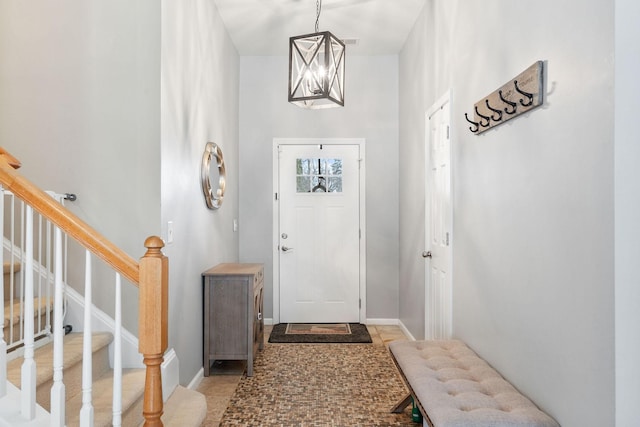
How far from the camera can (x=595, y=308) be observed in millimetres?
1422

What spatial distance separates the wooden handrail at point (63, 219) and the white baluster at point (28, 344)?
0.16 feet

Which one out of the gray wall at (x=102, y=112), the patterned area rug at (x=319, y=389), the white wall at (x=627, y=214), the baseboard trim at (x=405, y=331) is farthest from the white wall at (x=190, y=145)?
the white wall at (x=627, y=214)

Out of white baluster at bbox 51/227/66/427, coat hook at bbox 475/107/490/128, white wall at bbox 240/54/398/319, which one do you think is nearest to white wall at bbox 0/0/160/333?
white baluster at bbox 51/227/66/427

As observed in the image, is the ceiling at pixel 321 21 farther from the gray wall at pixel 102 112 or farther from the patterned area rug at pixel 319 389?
the patterned area rug at pixel 319 389

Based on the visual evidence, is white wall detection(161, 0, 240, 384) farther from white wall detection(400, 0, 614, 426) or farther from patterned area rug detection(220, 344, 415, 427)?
white wall detection(400, 0, 614, 426)

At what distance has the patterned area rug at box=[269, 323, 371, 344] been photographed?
167 inches

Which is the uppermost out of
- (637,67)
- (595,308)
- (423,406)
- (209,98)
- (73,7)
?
(73,7)

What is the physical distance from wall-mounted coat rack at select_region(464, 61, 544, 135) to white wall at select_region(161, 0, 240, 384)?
1778mm

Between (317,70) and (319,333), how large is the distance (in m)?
2.73

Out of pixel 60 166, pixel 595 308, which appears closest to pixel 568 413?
pixel 595 308

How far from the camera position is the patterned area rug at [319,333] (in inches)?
167

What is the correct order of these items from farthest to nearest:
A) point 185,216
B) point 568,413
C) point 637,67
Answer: point 185,216, point 568,413, point 637,67

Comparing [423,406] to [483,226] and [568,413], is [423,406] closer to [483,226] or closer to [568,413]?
[568,413]

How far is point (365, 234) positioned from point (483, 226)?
2.53 metres
